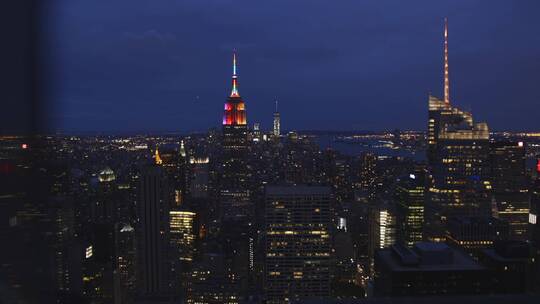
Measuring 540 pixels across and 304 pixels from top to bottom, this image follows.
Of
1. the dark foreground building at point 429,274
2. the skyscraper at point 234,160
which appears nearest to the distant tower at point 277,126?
the skyscraper at point 234,160

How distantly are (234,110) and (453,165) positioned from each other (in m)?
11.5

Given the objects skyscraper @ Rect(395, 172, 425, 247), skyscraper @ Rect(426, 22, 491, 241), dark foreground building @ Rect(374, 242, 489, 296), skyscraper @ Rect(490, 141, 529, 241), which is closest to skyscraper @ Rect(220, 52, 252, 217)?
skyscraper @ Rect(395, 172, 425, 247)

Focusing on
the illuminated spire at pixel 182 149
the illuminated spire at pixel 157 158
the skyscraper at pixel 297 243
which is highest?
the illuminated spire at pixel 182 149

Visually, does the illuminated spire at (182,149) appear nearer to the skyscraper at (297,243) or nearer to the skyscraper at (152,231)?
the skyscraper at (152,231)

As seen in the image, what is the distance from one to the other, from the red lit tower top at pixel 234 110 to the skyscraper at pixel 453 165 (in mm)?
9486

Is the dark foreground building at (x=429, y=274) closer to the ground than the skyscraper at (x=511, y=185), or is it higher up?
A: closer to the ground

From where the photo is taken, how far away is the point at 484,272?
7.04m

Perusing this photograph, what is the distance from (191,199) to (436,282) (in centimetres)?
903

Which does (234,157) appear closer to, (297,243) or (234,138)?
(234,138)

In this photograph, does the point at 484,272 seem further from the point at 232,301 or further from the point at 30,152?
the point at 30,152

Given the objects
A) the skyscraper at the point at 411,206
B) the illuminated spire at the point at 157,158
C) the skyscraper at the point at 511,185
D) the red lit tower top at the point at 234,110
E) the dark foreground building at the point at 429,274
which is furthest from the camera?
the red lit tower top at the point at 234,110

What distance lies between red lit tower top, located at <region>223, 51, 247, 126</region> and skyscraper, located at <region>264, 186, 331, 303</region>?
37.5 feet

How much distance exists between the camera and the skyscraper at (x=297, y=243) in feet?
35.8

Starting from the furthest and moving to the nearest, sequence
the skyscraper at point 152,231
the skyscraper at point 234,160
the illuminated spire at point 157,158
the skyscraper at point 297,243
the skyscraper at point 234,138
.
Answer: the skyscraper at point 234,138 → the skyscraper at point 234,160 → the illuminated spire at point 157,158 → the skyscraper at point 152,231 → the skyscraper at point 297,243
